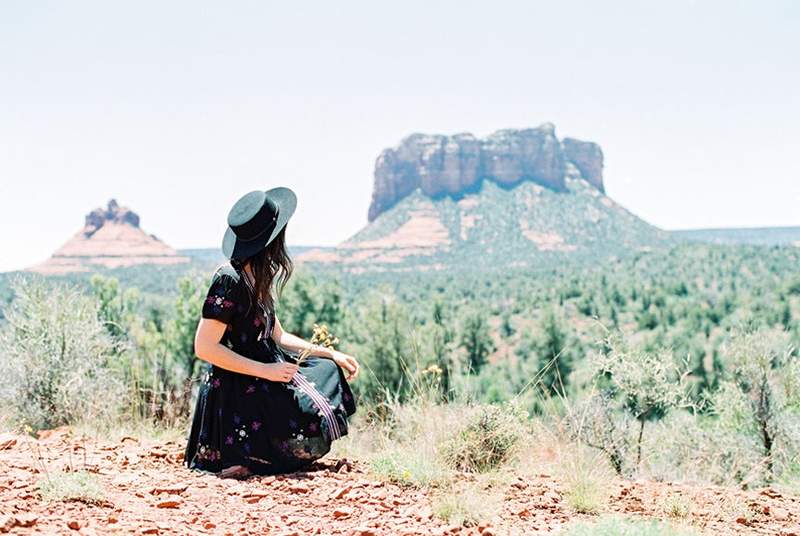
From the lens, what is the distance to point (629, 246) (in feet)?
263

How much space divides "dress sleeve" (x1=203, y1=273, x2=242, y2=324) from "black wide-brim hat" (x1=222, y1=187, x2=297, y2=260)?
0.14 meters

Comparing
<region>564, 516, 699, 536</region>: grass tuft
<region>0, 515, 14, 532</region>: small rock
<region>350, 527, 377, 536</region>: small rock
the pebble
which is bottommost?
<region>350, 527, 377, 536</region>: small rock

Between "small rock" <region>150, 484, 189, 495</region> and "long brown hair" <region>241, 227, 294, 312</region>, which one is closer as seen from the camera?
"small rock" <region>150, 484, 189, 495</region>

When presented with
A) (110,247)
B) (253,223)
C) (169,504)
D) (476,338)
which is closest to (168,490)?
(169,504)

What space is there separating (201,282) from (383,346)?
583 centimetres

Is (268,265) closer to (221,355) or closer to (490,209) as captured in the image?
(221,355)

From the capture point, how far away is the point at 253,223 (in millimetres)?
3734

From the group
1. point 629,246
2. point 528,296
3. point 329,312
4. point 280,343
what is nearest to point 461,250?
point 629,246

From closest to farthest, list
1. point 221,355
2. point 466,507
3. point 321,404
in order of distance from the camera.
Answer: point 466,507 < point 221,355 < point 321,404

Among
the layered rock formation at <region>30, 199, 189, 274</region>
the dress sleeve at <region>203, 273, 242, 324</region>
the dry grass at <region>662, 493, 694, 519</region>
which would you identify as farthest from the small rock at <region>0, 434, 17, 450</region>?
the layered rock formation at <region>30, 199, 189, 274</region>

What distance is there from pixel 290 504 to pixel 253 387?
73 cm

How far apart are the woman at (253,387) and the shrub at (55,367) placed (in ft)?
5.93

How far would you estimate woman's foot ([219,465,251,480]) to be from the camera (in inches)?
147

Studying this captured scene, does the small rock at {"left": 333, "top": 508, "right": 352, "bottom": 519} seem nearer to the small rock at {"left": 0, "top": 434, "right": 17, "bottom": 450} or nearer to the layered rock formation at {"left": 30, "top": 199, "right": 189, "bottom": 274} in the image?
the small rock at {"left": 0, "top": 434, "right": 17, "bottom": 450}
